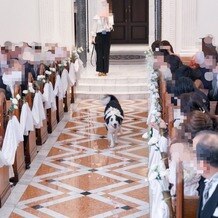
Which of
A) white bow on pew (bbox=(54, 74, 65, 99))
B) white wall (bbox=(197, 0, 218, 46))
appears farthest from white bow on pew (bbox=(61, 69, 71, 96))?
white wall (bbox=(197, 0, 218, 46))

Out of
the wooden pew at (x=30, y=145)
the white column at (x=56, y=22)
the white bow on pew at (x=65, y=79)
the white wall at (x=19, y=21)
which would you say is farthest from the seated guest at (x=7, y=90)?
the white wall at (x=19, y=21)

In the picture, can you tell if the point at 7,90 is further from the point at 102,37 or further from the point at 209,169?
the point at 209,169

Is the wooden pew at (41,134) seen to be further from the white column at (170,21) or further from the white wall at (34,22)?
the white column at (170,21)

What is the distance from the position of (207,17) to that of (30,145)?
270 inches

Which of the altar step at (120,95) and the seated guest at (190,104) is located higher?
the seated guest at (190,104)

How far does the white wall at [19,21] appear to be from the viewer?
14055 millimetres

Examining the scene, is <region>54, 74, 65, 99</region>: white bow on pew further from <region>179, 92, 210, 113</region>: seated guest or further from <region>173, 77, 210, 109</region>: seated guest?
<region>179, 92, 210, 113</region>: seated guest

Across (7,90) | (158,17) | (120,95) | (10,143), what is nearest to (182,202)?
(10,143)

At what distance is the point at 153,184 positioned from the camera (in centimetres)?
480

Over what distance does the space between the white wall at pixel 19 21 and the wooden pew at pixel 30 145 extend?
605 centimetres

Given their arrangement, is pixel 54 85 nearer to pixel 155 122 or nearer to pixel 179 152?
pixel 155 122

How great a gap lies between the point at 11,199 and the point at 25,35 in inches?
314

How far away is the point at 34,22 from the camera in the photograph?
14.1 metres

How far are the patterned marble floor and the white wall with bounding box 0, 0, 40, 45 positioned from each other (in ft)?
13.5
